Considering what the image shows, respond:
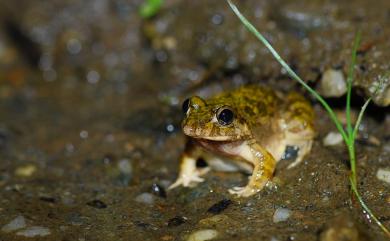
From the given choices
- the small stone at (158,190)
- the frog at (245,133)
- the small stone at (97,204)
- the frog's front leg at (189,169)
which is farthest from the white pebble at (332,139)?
the small stone at (97,204)

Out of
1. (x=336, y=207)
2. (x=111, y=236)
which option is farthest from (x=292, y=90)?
(x=111, y=236)

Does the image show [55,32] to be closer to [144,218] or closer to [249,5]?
[249,5]

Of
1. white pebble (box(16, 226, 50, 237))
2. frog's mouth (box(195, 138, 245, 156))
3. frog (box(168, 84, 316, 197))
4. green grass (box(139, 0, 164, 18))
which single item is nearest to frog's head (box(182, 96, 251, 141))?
frog (box(168, 84, 316, 197))

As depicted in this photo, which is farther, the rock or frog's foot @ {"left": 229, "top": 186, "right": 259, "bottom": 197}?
the rock

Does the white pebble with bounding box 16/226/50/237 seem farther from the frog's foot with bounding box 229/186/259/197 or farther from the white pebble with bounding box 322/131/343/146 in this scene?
the white pebble with bounding box 322/131/343/146

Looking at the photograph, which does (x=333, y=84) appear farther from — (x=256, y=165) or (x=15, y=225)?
(x=15, y=225)

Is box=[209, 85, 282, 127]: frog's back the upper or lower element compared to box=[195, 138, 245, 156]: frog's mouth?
upper

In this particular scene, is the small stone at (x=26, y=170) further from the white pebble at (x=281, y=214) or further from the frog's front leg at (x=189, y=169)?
the white pebble at (x=281, y=214)
